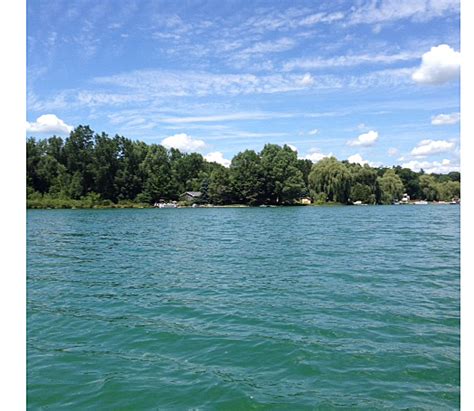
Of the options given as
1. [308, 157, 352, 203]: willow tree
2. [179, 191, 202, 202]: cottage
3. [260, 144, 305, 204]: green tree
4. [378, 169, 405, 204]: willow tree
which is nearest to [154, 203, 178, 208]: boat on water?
[179, 191, 202, 202]: cottage

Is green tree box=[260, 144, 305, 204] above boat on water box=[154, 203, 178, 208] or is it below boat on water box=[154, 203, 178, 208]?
above

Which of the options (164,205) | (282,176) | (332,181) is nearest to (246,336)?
(332,181)

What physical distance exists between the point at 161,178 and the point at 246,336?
381 ft

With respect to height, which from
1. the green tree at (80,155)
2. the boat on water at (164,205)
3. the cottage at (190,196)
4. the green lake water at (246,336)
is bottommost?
the green lake water at (246,336)

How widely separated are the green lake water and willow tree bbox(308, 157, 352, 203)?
293 ft

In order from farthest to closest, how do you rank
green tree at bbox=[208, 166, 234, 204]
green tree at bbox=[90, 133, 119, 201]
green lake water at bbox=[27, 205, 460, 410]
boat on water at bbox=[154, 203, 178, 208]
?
green tree at bbox=[208, 166, 234, 204] < boat on water at bbox=[154, 203, 178, 208] < green tree at bbox=[90, 133, 119, 201] < green lake water at bbox=[27, 205, 460, 410]

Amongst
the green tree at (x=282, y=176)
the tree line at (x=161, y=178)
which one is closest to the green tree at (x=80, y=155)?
the tree line at (x=161, y=178)

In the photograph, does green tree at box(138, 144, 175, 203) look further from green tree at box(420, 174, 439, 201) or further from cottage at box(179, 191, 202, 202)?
green tree at box(420, 174, 439, 201)

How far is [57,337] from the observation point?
389 inches

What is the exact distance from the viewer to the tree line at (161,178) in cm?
10906

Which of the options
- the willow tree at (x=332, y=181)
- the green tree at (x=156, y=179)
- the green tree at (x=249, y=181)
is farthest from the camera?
the green tree at (x=156, y=179)

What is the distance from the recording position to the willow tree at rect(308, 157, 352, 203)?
107062mm

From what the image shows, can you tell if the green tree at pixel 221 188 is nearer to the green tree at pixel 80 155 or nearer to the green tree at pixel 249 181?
the green tree at pixel 249 181
